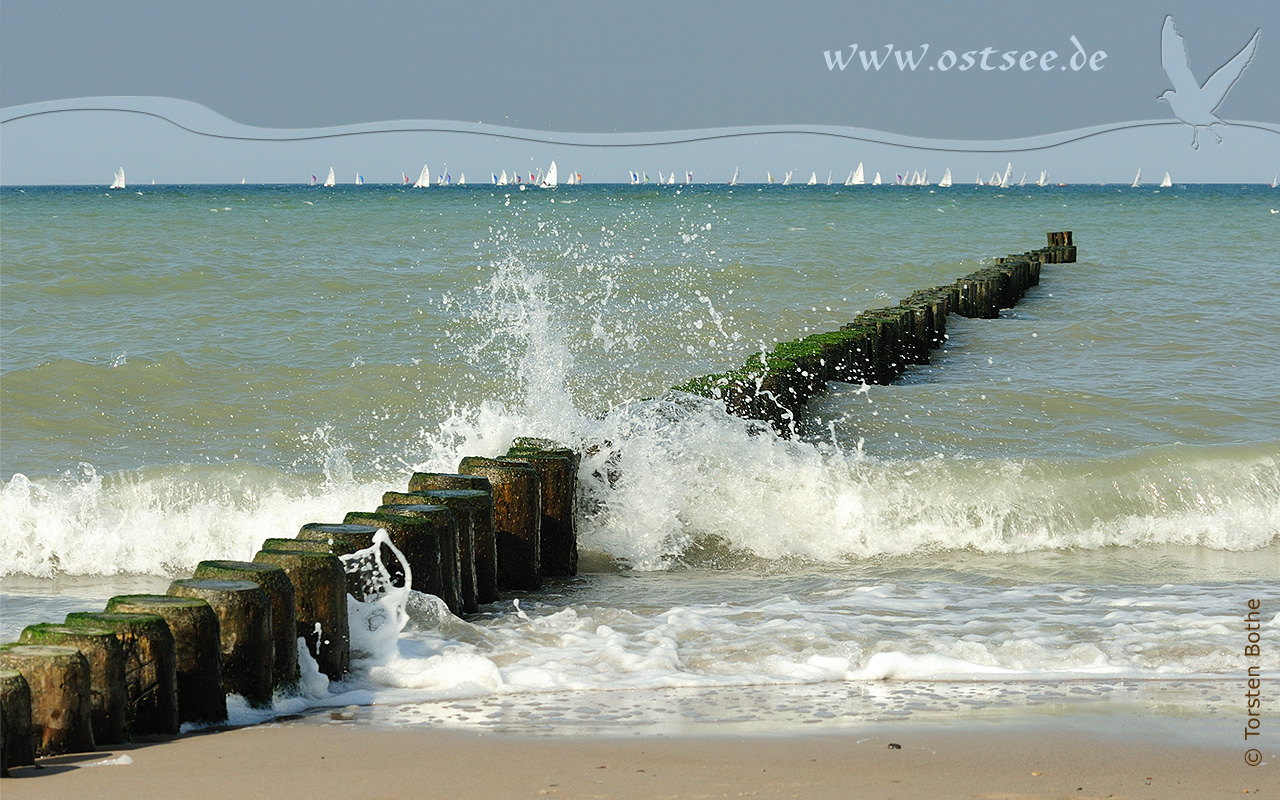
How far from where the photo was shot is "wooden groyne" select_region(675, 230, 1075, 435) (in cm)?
866

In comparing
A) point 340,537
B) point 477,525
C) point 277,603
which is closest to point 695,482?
point 477,525

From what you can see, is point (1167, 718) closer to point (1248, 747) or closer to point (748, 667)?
point (1248, 747)

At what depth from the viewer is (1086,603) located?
18.6 feet

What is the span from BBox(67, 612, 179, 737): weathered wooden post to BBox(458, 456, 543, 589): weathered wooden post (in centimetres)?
232

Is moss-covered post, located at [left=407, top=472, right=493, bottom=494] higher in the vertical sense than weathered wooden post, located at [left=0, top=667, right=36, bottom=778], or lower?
higher

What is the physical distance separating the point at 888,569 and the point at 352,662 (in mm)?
3175

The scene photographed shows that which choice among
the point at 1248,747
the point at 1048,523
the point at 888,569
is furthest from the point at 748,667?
the point at 1048,523

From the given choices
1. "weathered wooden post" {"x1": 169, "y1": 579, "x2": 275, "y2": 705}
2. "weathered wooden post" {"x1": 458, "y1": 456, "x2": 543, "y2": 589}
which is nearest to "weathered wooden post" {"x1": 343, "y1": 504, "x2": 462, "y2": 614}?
"weathered wooden post" {"x1": 458, "y1": 456, "x2": 543, "y2": 589}

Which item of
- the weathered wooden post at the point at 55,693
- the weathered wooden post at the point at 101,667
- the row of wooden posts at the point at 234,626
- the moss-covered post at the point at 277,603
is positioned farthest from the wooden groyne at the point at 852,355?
the weathered wooden post at the point at 55,693

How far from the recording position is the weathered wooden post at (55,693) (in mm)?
3314

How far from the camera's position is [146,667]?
360cm

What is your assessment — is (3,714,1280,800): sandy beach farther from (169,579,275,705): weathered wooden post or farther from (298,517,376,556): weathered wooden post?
(298,517,376,556): weathered wooden post

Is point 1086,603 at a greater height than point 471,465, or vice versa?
point 471,465

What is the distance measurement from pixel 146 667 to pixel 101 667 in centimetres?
16
